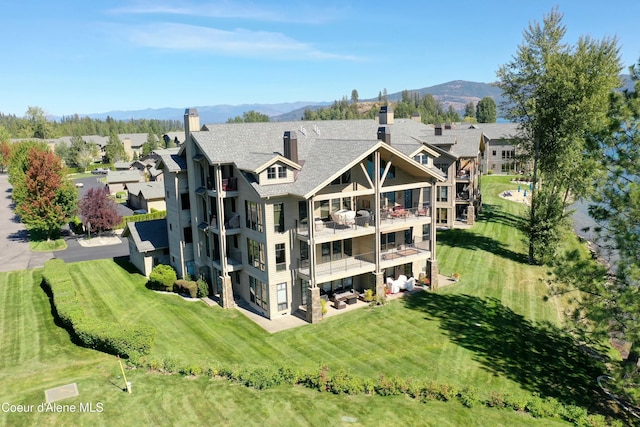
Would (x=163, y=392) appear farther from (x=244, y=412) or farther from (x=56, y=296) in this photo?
(x=56, y=296)

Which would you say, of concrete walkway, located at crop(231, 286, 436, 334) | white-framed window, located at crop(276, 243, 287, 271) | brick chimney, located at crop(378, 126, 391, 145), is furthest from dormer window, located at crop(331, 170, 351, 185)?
concrete walkway, located at crop(231, 286, 436, 334)

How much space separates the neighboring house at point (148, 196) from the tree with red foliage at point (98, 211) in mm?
11167

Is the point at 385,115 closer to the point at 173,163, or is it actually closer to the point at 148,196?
the point at 173,163

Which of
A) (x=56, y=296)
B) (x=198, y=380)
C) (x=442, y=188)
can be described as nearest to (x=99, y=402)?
(x=198, y=380)

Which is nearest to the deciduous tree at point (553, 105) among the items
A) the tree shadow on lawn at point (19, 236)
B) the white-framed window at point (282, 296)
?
the white-framed window at point (282, 296)

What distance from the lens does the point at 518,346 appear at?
88.7 ft

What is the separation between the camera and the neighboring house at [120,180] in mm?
83938

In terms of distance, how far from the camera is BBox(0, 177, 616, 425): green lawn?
19.6 meters

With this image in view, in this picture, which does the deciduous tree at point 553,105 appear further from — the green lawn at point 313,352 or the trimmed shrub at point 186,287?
the trimmed shrub at point 186,287

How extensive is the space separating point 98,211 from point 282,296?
32.0m

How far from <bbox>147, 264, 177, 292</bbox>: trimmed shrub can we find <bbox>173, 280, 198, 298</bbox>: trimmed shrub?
436mm

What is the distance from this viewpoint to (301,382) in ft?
72.1

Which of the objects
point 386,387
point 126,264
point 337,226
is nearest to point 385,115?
point 337,226

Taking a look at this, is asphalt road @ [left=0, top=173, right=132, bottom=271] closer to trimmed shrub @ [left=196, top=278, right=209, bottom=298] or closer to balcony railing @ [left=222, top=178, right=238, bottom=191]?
trimmed shrub @ [left=196, top=278, right=209, bottom=298]
